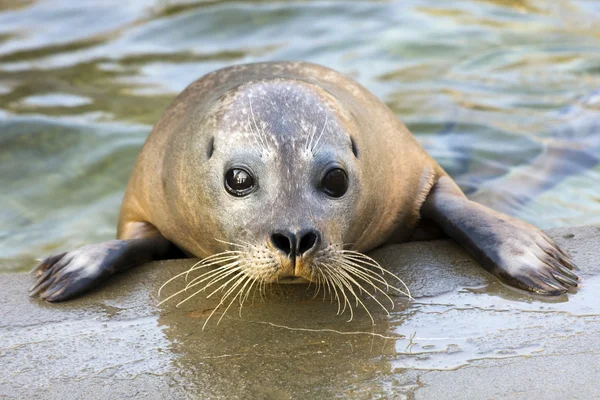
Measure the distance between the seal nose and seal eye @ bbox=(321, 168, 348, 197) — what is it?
0.28m

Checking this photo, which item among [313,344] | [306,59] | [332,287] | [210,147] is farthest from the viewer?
[306,59]

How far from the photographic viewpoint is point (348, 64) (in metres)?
8.38

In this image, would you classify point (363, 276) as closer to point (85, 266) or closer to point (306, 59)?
point (85, 266)

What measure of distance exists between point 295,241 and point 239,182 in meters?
0.43

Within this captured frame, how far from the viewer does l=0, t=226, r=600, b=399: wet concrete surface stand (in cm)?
280

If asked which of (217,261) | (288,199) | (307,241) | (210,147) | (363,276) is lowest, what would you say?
(363,276)

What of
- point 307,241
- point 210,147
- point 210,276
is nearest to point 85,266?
point 210,276

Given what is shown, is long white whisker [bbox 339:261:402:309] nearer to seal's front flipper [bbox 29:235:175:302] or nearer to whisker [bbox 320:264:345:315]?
whisker [bbox 320:264:345:315]

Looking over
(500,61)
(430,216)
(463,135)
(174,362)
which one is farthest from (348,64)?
(174,362)

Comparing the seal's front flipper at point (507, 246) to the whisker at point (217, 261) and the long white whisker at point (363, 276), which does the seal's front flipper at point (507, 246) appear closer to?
the long white whisker at point (363, 276)

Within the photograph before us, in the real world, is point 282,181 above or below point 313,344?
above

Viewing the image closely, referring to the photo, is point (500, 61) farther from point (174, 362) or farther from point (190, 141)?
point (174, 362)

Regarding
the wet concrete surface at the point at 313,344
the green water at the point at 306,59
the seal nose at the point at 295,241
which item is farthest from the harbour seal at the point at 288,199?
the green water at the point at 306,59

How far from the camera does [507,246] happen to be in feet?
12.3
